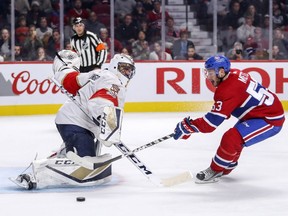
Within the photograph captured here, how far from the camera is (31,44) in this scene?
10.5 metres

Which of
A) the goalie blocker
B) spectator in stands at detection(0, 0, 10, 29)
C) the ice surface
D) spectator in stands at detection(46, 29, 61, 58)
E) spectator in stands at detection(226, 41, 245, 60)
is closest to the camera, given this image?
the ice surface

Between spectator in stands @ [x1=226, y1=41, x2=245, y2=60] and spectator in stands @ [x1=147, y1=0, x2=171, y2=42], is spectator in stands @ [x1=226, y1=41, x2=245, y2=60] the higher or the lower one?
the lower one

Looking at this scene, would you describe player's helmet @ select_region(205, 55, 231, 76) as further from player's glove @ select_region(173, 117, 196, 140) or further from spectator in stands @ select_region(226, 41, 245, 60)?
spectator in stands @ select_region(226, 41, 245, 60)

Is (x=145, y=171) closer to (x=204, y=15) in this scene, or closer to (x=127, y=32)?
(x=127, y=32)

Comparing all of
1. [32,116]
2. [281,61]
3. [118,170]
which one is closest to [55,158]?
[118,170]

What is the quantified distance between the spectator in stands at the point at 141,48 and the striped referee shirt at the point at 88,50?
199cm

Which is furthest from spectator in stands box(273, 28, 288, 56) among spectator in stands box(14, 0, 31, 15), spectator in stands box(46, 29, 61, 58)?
spectator in stands box(14, 0, 31, 15)

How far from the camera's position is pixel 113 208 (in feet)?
15.9

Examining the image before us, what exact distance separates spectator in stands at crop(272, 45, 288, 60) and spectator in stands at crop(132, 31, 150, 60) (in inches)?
58.3

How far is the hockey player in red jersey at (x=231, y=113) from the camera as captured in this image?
18.1 feet

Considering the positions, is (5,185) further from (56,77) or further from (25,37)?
(25,37)

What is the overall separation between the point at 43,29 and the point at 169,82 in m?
1.57

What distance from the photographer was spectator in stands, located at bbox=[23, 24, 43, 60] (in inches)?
410

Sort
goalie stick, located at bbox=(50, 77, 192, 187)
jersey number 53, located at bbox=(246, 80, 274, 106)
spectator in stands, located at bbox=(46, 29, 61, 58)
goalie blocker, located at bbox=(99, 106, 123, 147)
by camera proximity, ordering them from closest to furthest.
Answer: goalie blocker, located at bbox=(99, 106, 123, 147), goalie stick, located at bbox=(50, 77, 192, 187), jersey number 53, located at bbox=(246, 80, 274, 106), spectator in stands, located at bbox=(46, 29, 61, 58)
